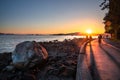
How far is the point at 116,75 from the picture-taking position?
949cm

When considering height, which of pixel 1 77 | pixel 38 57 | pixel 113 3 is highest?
pixel 113 3

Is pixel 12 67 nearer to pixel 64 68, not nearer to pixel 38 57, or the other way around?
pixel 38 57

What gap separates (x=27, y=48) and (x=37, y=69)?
1714 mm

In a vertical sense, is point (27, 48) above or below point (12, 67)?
above

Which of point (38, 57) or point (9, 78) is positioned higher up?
point (38, 57)

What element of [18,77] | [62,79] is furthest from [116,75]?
[18,77]

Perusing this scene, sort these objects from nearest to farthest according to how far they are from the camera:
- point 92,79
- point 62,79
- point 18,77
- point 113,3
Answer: point 92,79, point 62,79, point 18,77, point 113,3

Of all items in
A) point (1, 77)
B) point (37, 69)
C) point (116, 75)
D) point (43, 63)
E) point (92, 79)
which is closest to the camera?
point (92, 79)

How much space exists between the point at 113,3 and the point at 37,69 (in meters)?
24.0

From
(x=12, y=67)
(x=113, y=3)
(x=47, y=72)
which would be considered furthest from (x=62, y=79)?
(x=113, y=3)

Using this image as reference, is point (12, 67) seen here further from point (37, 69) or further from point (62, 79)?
point (62, 79)

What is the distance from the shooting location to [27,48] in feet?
47.9

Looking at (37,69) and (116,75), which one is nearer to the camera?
(116,75)

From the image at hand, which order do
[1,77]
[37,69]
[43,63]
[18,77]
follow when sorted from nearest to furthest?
1. [18,77]
2. [1,77]
3. [37,69]
4. [43,63]
